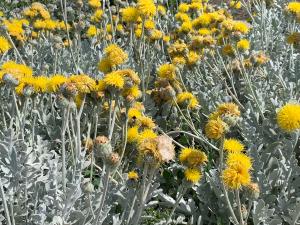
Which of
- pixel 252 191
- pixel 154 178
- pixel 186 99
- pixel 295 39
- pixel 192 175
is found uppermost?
pixel 295 39

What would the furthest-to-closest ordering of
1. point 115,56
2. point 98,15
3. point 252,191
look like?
point 98,15 < point 115,56 < point 252,191

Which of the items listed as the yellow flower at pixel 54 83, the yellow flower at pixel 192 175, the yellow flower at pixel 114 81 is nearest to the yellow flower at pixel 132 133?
the yellow flower at pixel 114 81

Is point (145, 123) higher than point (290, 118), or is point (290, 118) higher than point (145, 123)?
point (290, 118)

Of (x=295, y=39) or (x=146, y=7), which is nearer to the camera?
(x=295, y=39)

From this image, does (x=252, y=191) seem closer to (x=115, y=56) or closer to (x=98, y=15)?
(x=115, y=56)

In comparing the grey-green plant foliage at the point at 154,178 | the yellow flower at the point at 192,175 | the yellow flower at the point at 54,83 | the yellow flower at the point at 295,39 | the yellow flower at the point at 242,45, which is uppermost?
the yellow flower at the point at 54,83

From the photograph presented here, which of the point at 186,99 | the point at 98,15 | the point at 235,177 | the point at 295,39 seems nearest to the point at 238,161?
the point at 235,177

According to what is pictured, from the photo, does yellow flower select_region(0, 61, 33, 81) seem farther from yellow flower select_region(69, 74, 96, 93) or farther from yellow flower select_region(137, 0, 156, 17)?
yellow flower select_region(137, 0, 156, 17)

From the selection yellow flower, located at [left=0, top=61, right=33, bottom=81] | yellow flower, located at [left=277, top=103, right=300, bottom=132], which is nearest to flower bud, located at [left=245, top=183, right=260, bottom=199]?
yellow flower, located at [left=277, top=103, right=300, bottom=132]

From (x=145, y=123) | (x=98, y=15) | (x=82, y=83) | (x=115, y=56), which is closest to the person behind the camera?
(x=82, y=83)

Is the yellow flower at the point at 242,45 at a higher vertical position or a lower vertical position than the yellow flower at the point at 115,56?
lower

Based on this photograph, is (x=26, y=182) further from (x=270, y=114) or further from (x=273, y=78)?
(x=273, y=78)

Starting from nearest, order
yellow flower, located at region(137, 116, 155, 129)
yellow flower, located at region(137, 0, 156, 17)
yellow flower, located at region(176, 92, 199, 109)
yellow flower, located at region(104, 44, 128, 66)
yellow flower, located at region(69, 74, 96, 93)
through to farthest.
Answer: yellow flower, located at region(69, 74, 96, 93) → yellow flower, located at region(137, 116, 155, 129) → yellow flower, located at region(104, 44, 128, 66) → yellow flower, located at region(176, 92, 199, 109) → yellow flower, located at region(137, 0, 156, 17)

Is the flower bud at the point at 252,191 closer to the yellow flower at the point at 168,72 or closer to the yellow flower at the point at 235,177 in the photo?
the yellow flower at the point at 235,177
